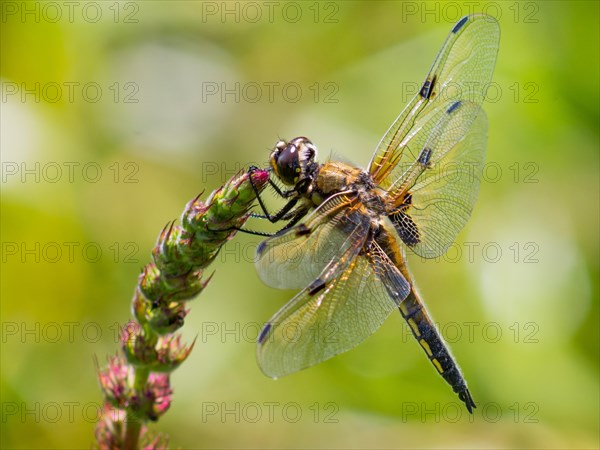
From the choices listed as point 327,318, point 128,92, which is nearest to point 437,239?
point 327,318

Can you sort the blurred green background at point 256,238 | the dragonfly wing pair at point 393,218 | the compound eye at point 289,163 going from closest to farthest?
the dragonfly wing pair at point 393,218
the compound eye at point 289,163
the blurred green background at point 256,238

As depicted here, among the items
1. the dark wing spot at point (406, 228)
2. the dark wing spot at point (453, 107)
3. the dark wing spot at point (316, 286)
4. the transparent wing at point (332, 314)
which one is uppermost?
the dark wing spot at point (453, 107)

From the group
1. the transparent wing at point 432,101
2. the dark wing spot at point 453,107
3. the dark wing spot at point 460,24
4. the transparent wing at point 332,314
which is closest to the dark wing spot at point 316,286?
the transparent wing at point 332,314

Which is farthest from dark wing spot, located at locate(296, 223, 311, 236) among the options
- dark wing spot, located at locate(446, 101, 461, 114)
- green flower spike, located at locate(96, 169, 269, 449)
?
dark wing spot, located at locate(446, 101, 461, 114)

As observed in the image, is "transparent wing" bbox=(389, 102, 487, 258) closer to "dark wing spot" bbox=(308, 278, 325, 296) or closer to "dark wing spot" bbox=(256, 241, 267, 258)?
"dark wing spot" bbox=(308, 278, 325, 296)

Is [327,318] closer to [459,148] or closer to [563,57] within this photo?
[459,148]

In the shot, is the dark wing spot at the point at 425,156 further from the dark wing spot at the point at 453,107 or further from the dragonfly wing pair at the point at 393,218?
the dark wing spot at the point at 453,107
